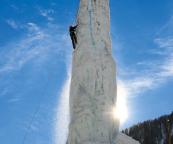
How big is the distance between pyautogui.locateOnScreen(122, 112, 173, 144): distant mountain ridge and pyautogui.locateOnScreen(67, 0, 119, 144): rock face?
3226 cm

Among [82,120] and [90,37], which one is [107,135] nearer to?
[82,120]

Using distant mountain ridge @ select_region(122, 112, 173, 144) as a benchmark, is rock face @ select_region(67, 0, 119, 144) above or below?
below

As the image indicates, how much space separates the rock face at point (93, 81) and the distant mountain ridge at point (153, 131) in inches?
1270

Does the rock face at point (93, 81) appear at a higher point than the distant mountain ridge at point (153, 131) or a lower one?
lower

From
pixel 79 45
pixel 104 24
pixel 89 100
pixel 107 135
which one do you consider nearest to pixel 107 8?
pixel 104 24

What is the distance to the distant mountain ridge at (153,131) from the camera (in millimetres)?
40938

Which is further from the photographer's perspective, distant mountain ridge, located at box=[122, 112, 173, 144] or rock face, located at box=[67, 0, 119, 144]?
distant mountain ridge, located at box=[122, 112, 173, 144]

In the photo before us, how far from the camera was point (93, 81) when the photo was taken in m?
8.06

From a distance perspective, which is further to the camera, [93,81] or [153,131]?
[153,131]

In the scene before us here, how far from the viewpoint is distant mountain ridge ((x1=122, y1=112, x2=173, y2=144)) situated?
134 ft

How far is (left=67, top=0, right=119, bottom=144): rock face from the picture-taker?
7.71m

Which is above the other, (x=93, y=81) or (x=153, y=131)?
(x=153, y=131)

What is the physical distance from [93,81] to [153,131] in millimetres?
35349

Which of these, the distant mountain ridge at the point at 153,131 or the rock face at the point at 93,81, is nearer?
the rock face at the point at 93,81
